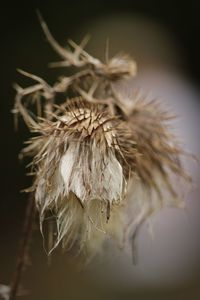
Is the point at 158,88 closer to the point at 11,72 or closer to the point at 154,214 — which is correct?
the point at 11,72

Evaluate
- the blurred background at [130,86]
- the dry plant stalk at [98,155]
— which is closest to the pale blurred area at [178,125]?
the blurred background at [130,86]

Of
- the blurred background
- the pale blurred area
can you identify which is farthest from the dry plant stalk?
the blurred background

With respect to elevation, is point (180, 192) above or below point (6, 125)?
below

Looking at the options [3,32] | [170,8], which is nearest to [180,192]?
[3,32]

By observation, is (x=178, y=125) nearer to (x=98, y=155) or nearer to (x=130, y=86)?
(x=130, y=86)

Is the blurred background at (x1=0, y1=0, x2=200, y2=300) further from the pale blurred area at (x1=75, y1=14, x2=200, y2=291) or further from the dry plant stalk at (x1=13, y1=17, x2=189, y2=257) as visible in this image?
the dry plant stalk at (x1=13, y1=17, x2=189, y2=257)

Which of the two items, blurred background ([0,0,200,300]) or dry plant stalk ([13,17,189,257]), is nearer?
dry plant stalk ([13,17,189,257])

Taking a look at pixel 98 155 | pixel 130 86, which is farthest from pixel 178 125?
pixel 98 155

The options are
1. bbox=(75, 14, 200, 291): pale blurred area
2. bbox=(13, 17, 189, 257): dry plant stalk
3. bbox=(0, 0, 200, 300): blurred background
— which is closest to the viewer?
bbox=(13, 17, 189, 257): dry plant stalk
